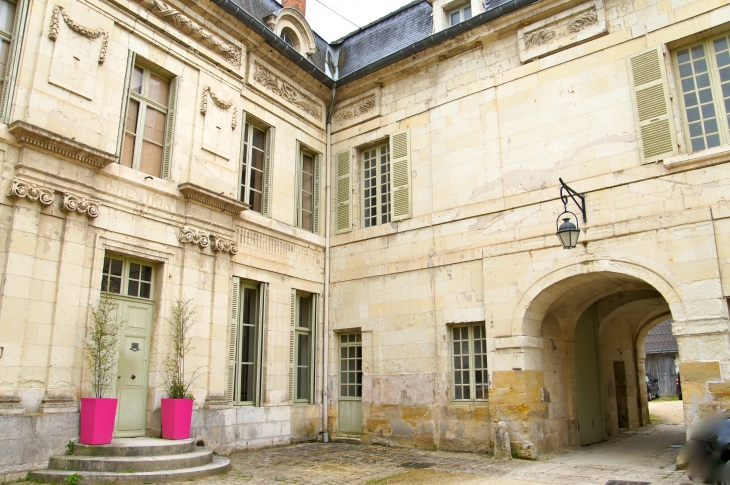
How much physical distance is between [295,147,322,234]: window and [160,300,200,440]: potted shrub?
335cm

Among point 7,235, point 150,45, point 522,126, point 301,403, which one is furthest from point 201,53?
point 301,403

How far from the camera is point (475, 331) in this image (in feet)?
30.9

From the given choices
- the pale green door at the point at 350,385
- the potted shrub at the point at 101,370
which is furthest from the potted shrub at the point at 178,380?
the pale green door at the point at 350,385

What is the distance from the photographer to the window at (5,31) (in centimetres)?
714

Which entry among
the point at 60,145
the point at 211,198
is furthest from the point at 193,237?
the point at 60,145

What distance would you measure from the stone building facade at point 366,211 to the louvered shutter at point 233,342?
53mm

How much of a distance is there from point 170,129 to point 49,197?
95.3 inches

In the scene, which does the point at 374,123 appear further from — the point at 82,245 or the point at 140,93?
the point at 82,245

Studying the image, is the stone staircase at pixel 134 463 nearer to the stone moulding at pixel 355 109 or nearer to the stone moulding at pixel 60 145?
the stone moulding at pixel 60 145

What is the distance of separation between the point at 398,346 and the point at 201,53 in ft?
19.5

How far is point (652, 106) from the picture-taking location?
8148 millimetres

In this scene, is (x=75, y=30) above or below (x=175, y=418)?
above

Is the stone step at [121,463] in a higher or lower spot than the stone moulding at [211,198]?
lower

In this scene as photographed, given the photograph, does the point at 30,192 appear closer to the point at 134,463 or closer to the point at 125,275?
the point at 125,275
